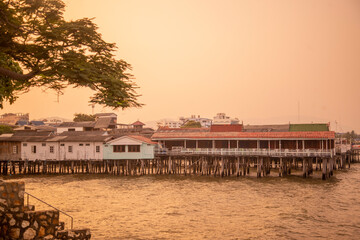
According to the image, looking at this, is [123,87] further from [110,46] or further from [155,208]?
[155,208]

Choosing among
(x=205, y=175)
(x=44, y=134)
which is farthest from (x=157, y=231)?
(x=44, y=134)

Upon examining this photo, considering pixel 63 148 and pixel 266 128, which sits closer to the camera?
pixel 63 148

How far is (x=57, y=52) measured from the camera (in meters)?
11.2

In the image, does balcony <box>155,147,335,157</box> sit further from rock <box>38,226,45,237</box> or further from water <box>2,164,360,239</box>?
rock <box>38,226,45,237</box>

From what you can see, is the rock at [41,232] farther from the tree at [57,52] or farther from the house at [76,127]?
the house at [76,127]

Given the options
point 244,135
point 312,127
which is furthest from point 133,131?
point 312,127

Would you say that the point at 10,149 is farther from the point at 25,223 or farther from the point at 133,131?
the point at 25,223

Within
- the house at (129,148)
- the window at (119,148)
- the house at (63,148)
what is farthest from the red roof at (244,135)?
the house at (63,148)

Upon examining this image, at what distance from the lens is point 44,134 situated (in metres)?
53.2

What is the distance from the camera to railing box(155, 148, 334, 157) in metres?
40.6

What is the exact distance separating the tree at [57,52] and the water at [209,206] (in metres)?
8.92

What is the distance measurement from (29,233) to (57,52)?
5.87m

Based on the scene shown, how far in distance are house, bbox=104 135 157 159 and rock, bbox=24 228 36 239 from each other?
35.3m

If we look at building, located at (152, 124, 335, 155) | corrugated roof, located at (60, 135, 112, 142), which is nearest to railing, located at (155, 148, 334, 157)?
building, located at (152, 124, 335, 155)
